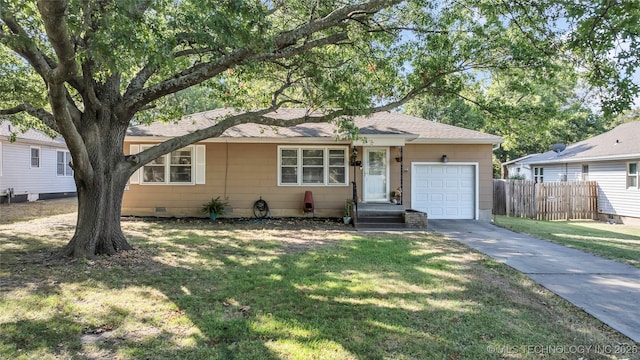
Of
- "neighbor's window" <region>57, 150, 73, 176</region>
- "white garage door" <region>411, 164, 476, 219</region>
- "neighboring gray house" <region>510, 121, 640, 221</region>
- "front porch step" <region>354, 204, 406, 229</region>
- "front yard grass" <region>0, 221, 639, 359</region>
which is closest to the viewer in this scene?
"front yard grass" <region>0, 221, 639, 359</region>

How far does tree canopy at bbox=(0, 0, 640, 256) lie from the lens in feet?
15.2

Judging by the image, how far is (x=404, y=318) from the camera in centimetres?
390

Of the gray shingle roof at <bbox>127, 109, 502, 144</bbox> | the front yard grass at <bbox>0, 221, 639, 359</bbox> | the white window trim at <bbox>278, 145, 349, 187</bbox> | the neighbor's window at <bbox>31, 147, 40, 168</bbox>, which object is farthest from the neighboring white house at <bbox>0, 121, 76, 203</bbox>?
the front yard grass at <bbox>0, 221, 639, 359</bbox>

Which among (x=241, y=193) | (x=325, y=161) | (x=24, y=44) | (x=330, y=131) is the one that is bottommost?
(x=241, y=193)

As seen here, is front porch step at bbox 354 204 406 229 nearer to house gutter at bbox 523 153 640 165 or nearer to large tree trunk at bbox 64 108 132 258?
large tree trunk at bbox 64 108 132 258

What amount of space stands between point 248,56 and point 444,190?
29.8ft

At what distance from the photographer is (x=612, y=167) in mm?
15102

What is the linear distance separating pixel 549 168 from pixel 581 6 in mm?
18202

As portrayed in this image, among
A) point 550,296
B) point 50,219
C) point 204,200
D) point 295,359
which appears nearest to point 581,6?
point 550,296

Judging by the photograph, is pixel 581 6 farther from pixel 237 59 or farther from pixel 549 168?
pixel 549 168

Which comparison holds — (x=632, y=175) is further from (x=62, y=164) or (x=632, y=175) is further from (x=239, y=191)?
(x=62, y=164)

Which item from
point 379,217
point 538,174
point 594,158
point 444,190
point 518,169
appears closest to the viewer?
point 379,217

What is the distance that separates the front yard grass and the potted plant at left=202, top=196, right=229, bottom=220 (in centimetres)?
478

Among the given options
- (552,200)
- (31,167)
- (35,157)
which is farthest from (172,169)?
(552,200)
